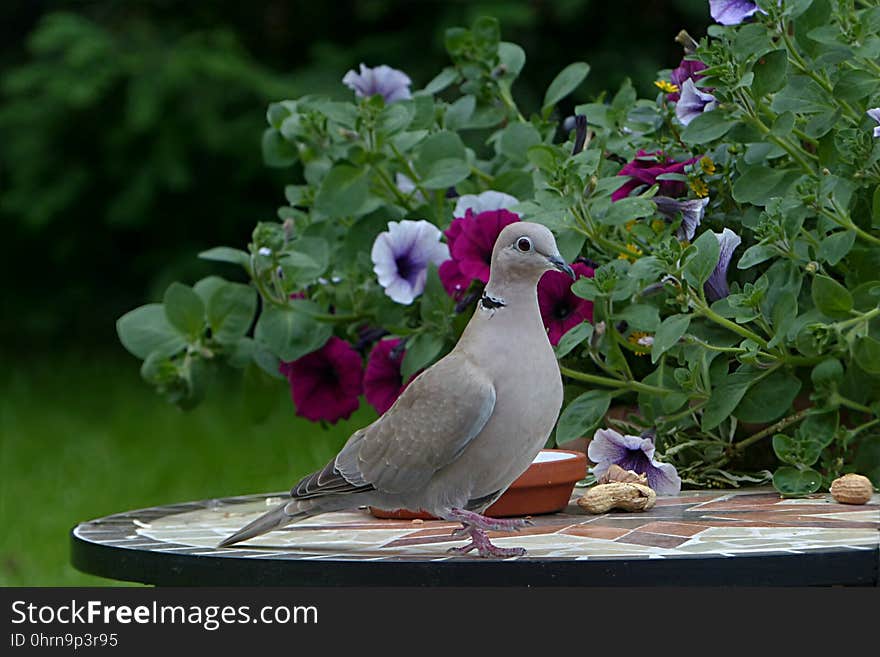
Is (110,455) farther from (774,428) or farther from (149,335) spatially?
(774,428)

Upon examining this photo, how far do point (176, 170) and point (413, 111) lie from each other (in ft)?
11.6

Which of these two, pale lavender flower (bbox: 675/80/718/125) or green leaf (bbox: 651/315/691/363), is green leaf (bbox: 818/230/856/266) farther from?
pale lavender flower (bbox: 675/80/718/125)

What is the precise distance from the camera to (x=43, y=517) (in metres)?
4.40

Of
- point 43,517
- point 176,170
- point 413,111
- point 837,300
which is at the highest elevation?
point 176,170

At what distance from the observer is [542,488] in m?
1.84

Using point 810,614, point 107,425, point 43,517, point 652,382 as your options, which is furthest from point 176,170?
point 810,614

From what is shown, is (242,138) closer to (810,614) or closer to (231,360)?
(231,360)

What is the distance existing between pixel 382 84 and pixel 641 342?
96cm

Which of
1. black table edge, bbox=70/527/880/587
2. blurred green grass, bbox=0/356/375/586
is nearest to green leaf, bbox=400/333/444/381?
black table edge, bbox=70/527/880/587

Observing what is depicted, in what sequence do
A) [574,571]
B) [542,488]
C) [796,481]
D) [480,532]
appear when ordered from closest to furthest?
[574,571] < [480,532] < [542,488] < [796,481]

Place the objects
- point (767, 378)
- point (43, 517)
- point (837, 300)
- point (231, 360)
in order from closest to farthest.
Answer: point (837, 300), point (767, 378), point (231, 360), point (43, 517)

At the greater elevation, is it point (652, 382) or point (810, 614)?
point (652, 382)

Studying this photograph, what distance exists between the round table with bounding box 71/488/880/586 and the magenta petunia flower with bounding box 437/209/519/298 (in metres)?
0.46

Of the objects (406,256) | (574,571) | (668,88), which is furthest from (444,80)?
(574,571)
